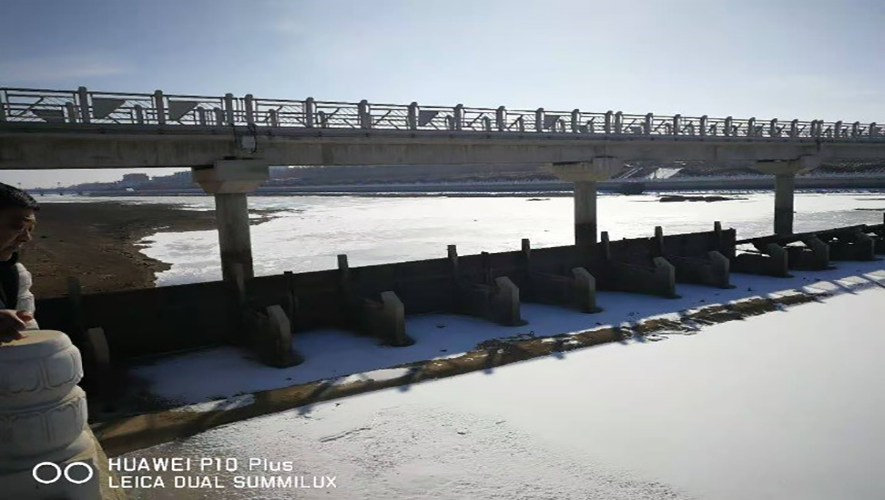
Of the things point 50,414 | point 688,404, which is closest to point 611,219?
Result: point 688,404

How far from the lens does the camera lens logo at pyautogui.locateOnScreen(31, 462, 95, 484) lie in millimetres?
A: 2793

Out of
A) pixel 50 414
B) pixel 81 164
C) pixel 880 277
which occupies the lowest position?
pixel 880 277

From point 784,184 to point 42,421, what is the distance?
39.8 meters

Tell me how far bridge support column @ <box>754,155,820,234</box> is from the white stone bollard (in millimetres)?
38247

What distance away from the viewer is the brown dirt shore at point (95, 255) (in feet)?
77.4

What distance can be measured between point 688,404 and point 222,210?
1509 centimetres

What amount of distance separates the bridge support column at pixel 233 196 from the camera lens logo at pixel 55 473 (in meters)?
16.1

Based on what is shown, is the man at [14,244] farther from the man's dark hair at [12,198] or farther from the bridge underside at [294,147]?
the bridge underside at [294,147]

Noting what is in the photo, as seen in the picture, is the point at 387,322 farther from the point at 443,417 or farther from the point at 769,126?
the point at 769,126

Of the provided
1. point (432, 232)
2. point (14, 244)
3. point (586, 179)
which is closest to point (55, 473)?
point (14, 244)

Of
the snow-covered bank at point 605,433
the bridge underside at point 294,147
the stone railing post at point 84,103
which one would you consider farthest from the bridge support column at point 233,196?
the snow-covered bank at point 605,433

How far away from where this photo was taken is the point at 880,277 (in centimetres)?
2253

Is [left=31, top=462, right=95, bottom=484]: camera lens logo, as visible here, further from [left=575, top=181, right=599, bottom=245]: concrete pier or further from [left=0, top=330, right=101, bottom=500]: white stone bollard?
[left=575, top=181, right=599, bottom=245]: concrete pier

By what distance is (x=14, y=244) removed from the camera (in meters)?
3.11
